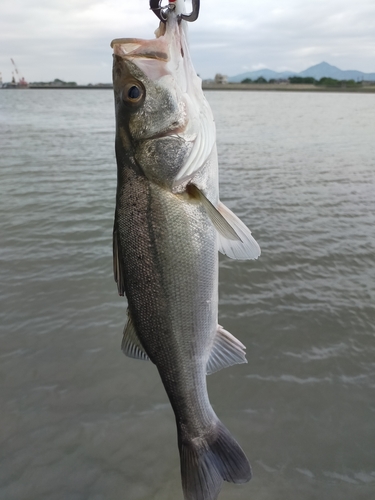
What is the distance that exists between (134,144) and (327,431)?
10.3ft

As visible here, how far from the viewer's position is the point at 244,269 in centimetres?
633

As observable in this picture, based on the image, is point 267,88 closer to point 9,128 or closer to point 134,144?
point 9,128

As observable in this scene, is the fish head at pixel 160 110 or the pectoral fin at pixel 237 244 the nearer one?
the fish head at pixel 160 110

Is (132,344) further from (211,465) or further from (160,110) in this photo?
(160,110)

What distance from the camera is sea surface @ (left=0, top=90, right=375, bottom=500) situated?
321 cm

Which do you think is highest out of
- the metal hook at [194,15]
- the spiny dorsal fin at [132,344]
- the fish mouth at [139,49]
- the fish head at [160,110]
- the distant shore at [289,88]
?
the distant shore at [289,88]

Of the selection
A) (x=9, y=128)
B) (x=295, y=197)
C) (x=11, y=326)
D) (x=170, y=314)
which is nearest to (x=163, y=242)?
(x=170, y=314)

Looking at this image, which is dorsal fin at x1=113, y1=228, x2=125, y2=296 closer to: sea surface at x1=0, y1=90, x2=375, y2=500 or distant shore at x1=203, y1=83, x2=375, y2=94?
sea surface at x1=0, y1=90, x2=375, y2=500

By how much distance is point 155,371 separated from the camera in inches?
166

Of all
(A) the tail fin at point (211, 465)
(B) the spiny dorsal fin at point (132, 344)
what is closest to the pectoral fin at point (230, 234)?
(B) the spiny dorsal fin at point (132, 344)

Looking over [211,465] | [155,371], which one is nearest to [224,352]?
[211,465]

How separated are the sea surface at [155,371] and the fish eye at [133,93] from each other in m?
2.86

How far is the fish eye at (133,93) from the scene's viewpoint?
183 centimetres

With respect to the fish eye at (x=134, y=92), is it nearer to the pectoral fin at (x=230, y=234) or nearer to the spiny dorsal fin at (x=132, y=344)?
the pectoral fin at (x=230, y=234)
